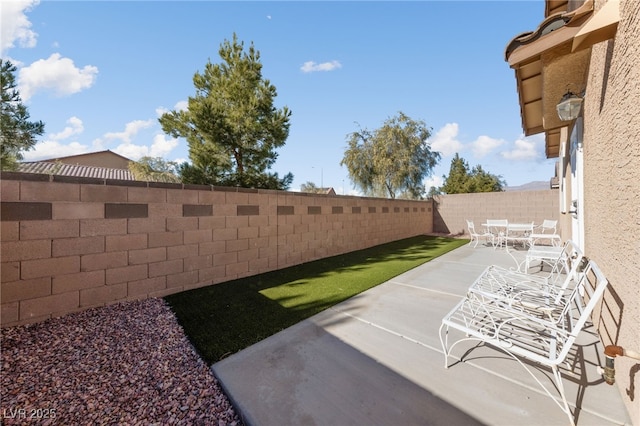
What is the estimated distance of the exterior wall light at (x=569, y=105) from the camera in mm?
3068

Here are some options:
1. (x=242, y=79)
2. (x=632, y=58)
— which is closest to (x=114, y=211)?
(x=632, y=58)

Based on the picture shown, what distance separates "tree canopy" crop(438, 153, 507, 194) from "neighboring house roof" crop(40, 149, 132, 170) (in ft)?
135

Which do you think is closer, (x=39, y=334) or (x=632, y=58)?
(x=632, y=58)

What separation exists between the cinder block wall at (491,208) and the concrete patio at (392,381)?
11111mm

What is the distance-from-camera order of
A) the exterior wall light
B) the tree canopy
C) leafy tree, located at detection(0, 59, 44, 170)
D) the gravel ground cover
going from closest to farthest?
1. the gravel ground cover
2. the exterior wall light
3. leafy tree, located at detection(0, 59, 44, 170)
4. the tree canopy

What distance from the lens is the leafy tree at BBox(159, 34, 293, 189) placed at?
366 inches

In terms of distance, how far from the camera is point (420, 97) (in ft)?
37.5

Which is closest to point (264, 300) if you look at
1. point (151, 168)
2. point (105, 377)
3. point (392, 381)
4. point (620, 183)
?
point (105, 377)

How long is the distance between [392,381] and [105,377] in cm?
224

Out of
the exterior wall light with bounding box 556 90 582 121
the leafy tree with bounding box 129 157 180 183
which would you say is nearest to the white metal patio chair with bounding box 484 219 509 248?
the exterior wall light with bounding box 556 90 582 121

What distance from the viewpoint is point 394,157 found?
16641 mm

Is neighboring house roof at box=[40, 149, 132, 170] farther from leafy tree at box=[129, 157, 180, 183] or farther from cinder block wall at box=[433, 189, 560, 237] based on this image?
cinder block wall at box=[433, 189, 560, 237]

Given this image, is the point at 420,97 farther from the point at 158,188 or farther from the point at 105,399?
the point at 105,399

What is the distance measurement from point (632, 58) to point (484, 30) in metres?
6.68
